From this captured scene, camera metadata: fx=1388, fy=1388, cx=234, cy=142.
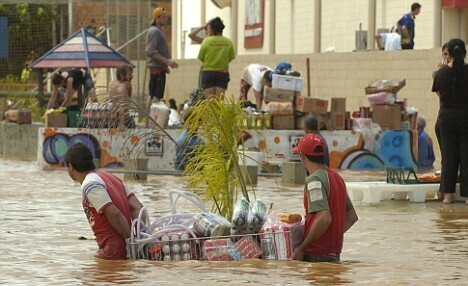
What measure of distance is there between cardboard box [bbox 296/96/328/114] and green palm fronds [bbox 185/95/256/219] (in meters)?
9.35

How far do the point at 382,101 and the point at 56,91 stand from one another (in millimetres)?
6928

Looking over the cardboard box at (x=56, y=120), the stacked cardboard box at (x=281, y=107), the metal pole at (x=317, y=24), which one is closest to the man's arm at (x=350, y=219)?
the stacked cardboard box at (x=281, y=107)

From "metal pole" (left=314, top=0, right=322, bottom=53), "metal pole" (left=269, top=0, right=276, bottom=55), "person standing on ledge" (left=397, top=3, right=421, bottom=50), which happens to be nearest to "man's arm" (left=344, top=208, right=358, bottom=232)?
"person standing on ledge" (left=397, top=3, right=421, bottom=50)

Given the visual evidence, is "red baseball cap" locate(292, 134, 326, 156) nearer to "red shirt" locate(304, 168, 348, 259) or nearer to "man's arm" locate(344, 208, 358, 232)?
"red shirt" locate(304, 168, 348, 259)

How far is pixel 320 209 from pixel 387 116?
40.4ft

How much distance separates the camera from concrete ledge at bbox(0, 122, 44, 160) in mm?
26062

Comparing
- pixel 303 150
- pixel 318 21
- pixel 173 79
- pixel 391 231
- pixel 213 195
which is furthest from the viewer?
pixel 173 79

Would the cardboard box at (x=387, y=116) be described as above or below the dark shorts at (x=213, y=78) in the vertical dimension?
below

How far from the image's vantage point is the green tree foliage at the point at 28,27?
52906 millimetres

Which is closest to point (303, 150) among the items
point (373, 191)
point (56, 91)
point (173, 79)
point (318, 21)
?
point (373, 191)

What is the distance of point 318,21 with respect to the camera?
Answer: 107 ft

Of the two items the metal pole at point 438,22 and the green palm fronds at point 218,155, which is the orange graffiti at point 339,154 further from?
the green palm fronds at point 218,155

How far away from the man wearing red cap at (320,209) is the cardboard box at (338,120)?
1157 cm

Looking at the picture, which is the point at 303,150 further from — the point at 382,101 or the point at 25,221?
the point at 382,101
